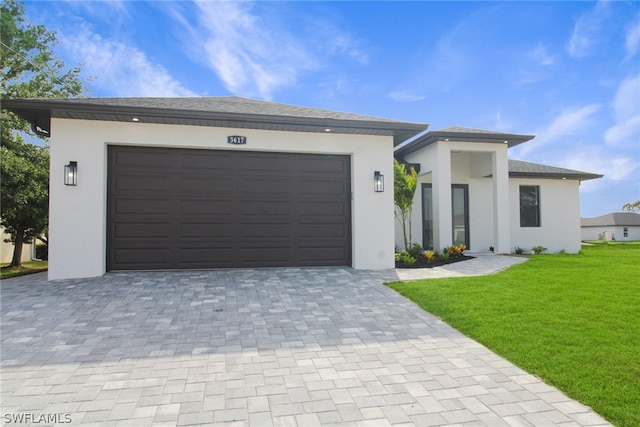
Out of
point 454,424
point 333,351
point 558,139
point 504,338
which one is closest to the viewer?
point 454,424

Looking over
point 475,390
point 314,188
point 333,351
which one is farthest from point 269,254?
point 475,390

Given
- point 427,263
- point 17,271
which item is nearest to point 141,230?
point 17,271

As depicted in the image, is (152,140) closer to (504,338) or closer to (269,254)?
(269,254)

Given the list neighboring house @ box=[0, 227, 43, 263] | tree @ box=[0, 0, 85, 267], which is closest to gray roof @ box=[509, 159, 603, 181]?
tree @ box=[0, 0, 85, 267]

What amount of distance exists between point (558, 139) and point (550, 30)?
18.4 feet

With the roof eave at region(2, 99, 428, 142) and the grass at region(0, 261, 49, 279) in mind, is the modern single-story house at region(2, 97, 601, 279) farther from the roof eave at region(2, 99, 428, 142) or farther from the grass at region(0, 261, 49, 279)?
the grass at region(0, 261, 49, 279)

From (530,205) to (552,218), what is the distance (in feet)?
3.19

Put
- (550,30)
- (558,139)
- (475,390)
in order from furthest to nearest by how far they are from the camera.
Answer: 1. (558,139)
2. (550,30)
3. (475,390)

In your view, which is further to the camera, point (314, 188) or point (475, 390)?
point (314, 188)

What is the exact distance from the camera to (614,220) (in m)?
30.9

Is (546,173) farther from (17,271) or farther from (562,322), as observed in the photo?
(17,271)

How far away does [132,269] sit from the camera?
755 centimetres

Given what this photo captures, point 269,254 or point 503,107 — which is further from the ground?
point 503,107

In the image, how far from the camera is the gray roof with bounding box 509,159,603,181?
509 inches
